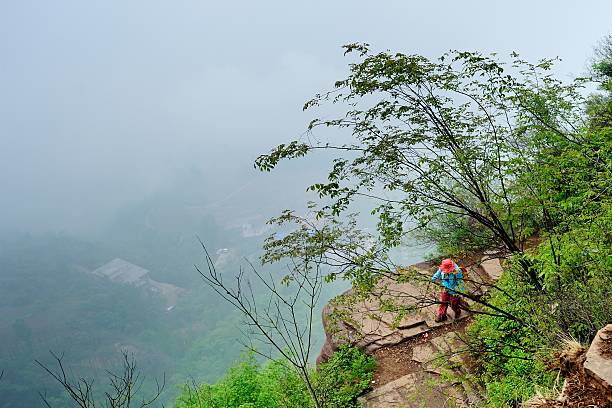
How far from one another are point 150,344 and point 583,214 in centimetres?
9131

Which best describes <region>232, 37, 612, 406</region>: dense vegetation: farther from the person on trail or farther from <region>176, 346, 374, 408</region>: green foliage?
<region>176, 346, 374, 408</region>: green foliage

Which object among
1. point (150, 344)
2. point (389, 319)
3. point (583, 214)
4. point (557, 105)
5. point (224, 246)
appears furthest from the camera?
point (224, 246)

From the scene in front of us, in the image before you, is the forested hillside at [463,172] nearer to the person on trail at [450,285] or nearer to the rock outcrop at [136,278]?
the person on trail at [450,285]

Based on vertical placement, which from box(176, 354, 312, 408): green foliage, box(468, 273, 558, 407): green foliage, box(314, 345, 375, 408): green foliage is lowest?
box(468, 273, 558, 407): green foliage

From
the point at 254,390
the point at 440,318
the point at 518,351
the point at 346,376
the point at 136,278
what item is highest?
the point at 136,278

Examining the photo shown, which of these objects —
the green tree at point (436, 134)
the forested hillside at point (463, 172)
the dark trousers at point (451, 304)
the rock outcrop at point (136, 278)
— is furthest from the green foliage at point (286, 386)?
the rock outcrop at point (136, 278)

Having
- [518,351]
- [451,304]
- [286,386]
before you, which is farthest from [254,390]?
[518,351]

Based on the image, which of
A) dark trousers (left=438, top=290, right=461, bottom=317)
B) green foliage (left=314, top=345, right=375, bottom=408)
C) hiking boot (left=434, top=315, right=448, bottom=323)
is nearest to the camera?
green foliage (left=314, top=345, right=375, bottom=408)

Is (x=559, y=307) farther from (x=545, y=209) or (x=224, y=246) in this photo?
(x=224, y=246)

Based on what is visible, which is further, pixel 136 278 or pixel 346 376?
pixel 136 278

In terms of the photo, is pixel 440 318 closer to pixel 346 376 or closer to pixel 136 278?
pixel 346 376

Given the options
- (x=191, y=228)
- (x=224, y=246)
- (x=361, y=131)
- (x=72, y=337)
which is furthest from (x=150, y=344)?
(x=361, y=131)

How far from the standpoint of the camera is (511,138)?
6.71 metres

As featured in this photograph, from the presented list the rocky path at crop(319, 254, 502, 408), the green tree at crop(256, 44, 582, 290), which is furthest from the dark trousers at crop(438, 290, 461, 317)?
the green tree at crop(256, 44, 582, 290)
